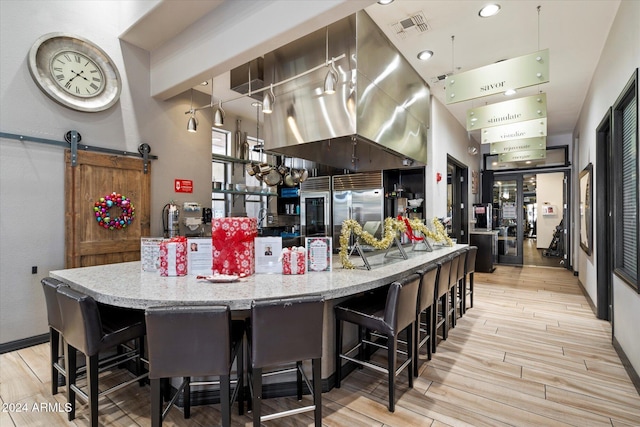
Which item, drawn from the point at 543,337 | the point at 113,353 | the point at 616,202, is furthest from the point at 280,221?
the point at 616,202

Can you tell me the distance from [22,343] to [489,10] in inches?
231

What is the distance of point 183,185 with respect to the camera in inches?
185

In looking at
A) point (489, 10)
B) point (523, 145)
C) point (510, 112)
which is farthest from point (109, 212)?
point (523, 145)

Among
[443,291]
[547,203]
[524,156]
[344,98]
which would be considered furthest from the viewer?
[547,203]

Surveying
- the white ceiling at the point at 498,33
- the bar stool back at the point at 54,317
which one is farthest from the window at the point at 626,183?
the bar stool back at the point at 54,317

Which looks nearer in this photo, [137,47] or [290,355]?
[290,355]

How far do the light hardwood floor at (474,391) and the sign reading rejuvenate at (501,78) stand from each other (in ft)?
8.84

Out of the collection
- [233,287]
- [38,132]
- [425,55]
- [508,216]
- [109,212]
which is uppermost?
[425,55]

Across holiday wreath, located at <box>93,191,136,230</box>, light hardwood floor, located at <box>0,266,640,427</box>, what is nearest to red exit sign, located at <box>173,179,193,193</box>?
holiday wreath, located at <box>93,191,136,230</box>

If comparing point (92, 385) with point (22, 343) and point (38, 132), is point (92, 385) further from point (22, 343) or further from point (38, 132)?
point (38, 132)

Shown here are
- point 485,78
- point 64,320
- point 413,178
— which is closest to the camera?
point 64,320

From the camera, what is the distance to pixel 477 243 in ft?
24.0

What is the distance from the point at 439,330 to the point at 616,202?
2203 mm

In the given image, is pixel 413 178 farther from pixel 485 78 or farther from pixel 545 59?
pixel 545 59
